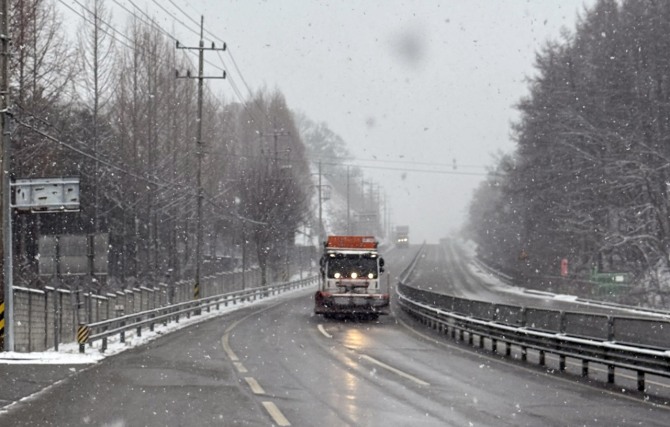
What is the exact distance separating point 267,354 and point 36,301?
7.83 m

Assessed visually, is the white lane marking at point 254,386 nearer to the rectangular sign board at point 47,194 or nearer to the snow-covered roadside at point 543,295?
the rectangular sign board at point 47,194

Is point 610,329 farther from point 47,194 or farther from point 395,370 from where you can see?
point 47,194

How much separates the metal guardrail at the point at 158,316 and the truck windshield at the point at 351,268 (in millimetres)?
6274

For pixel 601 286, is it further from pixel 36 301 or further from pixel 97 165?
pixel 36 301

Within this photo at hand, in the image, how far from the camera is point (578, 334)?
17141 mm

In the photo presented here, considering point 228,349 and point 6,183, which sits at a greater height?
point 6,183

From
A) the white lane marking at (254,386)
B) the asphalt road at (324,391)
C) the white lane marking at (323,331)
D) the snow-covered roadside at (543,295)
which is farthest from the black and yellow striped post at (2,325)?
the snow-covered roadside at (543,295)

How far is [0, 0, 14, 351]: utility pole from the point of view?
2008 cm

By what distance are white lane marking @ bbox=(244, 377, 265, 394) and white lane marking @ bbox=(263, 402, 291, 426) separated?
137 centimetres

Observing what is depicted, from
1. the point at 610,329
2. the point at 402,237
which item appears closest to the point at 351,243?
the point at 610,329

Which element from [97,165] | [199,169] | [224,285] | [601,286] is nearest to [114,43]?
[97,165]

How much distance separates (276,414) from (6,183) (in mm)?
12640

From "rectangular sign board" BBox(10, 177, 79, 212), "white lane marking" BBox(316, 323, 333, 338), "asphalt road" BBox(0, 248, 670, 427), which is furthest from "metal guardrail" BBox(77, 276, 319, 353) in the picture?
"white lane marking" BBox(316, 323, 333, 338)

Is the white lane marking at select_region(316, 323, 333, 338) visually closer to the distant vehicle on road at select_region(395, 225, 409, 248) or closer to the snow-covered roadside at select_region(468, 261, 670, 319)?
the snow-covered roadside at select_region(468, 261, 670, 319)
